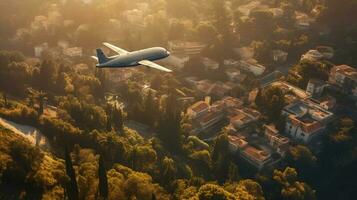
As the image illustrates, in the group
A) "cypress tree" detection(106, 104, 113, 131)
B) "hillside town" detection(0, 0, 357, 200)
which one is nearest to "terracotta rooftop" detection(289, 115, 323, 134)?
"hillside town" detection(0, 0, 357, 200)

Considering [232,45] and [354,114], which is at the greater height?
[232,45]

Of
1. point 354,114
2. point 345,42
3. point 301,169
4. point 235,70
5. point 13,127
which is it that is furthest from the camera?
point 345,42

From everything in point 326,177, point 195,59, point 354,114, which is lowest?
point 326,177

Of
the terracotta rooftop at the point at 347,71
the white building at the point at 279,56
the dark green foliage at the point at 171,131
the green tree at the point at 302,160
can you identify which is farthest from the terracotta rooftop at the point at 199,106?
the terracotta rooftop at the point at 347,71

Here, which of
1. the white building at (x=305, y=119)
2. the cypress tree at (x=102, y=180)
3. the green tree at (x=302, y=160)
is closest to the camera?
the cypress tree at (x=102, y=180)

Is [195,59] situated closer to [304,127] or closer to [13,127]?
[304,127]

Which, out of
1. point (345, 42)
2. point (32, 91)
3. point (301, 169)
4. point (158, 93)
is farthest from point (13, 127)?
point (345, 42)

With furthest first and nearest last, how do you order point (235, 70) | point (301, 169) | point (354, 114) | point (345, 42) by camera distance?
point (345, 42), point (235, 70), point (354, 114), point (301, 169)

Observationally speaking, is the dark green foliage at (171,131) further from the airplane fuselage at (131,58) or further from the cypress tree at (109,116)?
the airplane fuselage at (131,58)
